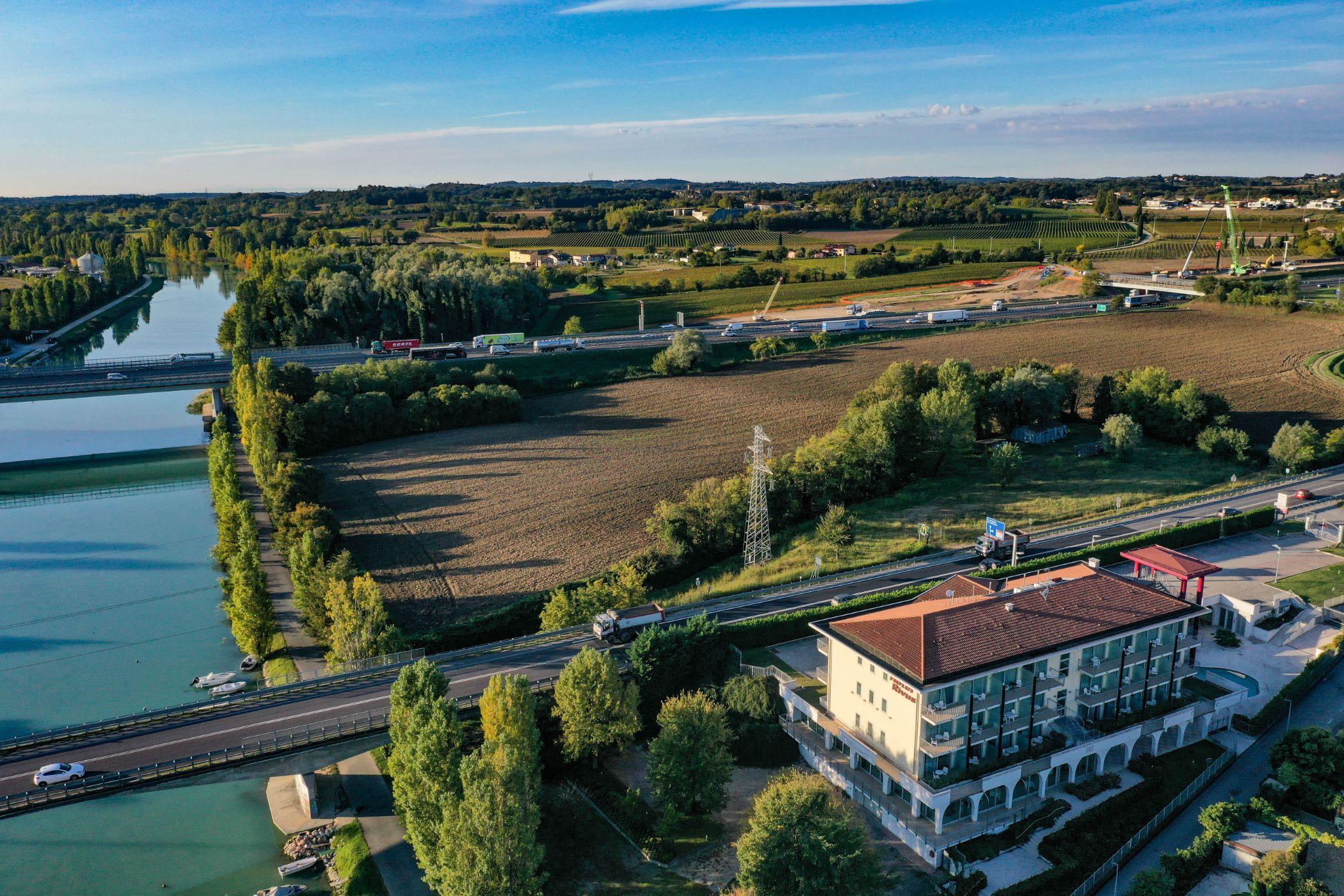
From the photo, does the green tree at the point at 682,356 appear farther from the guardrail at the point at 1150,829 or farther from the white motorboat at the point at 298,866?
the white motorboat at the point at 298,866

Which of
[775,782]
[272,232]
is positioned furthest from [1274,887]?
[272,232]

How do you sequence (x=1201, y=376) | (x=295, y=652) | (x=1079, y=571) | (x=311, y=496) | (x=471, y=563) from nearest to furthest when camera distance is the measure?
1. (x=1079, y=571)
2. (x=295, y=652)
3. (x=471, y=563)
4. (x=311, y=496)
5. (x=1201, y=376)

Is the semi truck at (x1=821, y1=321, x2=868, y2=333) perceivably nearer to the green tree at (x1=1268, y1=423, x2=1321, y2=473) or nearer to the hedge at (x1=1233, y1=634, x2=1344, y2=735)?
the green tree at (x1=1268, y1=423, x2=1321, y2=473)

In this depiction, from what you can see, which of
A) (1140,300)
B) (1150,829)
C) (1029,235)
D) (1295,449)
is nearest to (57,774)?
(1150,829)

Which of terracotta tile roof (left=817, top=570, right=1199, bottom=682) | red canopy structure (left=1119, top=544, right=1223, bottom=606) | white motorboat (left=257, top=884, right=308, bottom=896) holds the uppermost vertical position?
terracotta tile roof (left=817, top=570, right=1199, bottom=682)

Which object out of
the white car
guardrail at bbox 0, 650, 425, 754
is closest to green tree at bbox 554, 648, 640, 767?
guardrail at bbox 0, 650, 425, 754

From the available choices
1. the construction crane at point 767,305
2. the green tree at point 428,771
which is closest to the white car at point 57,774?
the green tree at point 428,771

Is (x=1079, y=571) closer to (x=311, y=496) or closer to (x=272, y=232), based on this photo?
(x=311, y=496)
